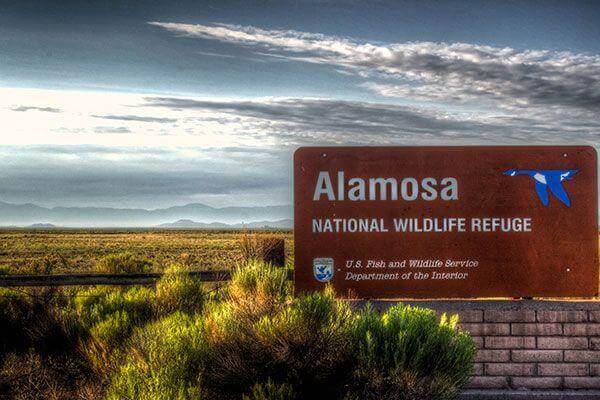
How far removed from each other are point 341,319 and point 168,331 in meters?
1.76

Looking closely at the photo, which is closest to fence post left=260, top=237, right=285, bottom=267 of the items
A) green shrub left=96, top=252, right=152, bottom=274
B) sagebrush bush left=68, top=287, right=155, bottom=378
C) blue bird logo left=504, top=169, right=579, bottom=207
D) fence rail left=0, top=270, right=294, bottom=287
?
fence rail left=0, top=270, right=294, bottom=287

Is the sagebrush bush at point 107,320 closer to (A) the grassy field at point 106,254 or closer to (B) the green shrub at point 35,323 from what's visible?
(B) the green shrub at point 35,323

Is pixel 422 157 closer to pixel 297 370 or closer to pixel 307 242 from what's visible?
pixel 307 242

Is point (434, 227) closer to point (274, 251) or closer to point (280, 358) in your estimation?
point (274, 251)

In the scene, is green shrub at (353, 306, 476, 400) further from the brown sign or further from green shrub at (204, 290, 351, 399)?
the brown sign

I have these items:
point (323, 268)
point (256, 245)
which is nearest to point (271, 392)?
point (323, 268)

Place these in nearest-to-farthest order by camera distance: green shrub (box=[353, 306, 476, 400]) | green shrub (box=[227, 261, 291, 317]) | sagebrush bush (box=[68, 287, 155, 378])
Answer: green shrub (box=[353, 306, 476, 400])
green shrub (box=[227, 261, 291, 317])
sagebrush bush (box=[68, 287, 155, 378])

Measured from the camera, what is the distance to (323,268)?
8.85 meters

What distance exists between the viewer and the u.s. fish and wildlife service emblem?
348 inches

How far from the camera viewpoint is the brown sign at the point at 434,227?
888cm

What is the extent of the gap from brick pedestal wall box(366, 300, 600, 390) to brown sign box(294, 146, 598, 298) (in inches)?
12.6

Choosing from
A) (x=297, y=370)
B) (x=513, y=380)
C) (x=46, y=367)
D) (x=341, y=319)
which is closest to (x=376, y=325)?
(x=341, y=319)

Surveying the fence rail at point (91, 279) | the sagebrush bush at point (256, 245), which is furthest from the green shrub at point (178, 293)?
the sagebrush bush at point (256, 245)

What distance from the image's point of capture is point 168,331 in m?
7.00
